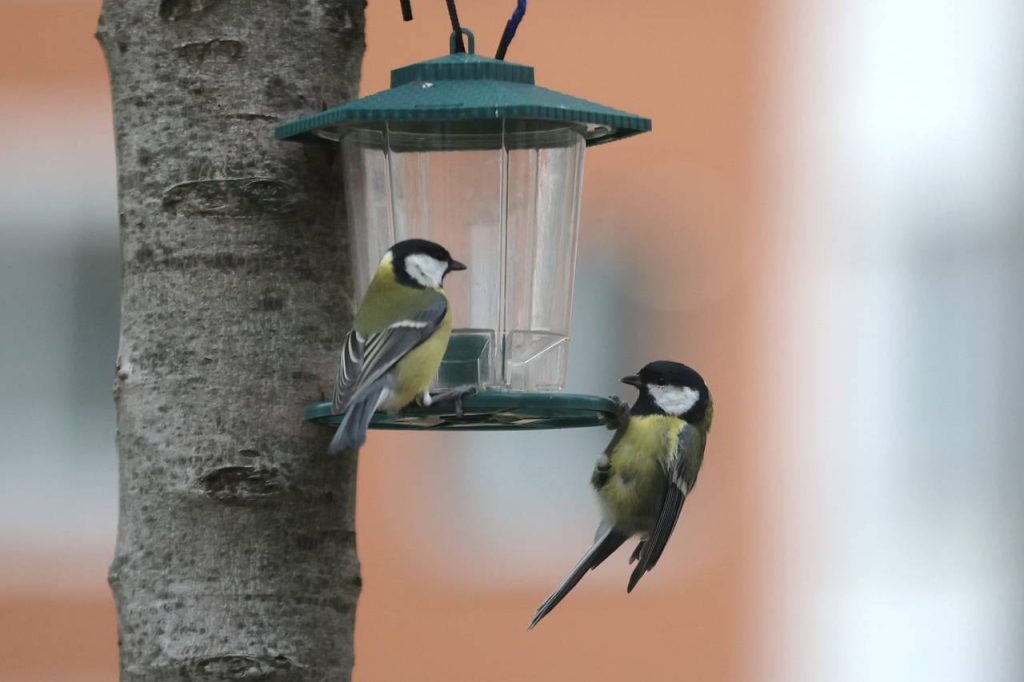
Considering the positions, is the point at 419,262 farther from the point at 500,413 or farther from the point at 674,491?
the point at 674,491

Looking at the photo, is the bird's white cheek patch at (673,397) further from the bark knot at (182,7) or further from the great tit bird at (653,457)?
the bark knot at (182,7)

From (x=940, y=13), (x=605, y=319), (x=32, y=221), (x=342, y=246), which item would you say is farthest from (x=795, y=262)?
(x=342, y=246)

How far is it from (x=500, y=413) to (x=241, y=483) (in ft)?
1.40

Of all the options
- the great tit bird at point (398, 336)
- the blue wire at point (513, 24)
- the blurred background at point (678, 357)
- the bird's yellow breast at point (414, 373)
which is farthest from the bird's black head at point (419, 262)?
the blurred background at point (678, 357)

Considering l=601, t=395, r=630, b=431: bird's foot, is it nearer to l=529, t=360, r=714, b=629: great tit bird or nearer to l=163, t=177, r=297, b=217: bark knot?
l=529, t=360, r=714, b=629: great tit bird

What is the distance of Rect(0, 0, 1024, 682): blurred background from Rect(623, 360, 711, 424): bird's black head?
9.73 feet

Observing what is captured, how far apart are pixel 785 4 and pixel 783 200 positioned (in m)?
0.80

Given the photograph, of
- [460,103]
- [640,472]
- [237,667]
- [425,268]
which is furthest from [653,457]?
[237,667]

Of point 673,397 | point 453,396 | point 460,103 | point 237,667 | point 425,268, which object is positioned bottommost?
point 237,667

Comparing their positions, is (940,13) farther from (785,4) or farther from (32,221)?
(32,221)

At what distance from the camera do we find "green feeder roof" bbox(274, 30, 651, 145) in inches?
98.9

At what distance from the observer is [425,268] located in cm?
272

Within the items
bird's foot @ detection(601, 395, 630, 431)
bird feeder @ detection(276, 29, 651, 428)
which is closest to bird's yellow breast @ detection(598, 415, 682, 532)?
bird's foot @ detection(601, 395, 630, 431)

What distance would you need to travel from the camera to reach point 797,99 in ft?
22.2
